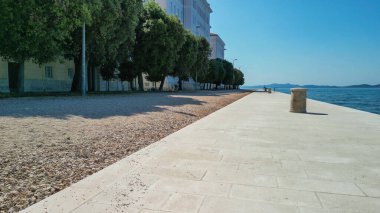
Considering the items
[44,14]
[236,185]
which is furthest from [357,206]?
[44,14]

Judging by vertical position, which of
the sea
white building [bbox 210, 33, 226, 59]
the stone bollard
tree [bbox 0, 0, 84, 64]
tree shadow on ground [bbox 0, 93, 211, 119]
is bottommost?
the sea

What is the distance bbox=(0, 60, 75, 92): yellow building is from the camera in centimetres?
2967

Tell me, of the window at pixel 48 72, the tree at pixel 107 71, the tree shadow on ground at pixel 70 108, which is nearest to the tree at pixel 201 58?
the tree at pixel 107 71

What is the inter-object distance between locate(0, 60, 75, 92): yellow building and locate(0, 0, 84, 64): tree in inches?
230

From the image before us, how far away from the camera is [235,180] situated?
4055 mm

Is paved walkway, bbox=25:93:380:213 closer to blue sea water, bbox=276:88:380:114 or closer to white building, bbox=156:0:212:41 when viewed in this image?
blue sea water, bbox=276:88:380:114

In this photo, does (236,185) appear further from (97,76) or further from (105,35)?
(97,76)

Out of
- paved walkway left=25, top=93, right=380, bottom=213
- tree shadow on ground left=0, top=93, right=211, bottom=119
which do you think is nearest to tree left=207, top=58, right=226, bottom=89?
tree shadow on ground left=0, top=93, right=211, bottom=119

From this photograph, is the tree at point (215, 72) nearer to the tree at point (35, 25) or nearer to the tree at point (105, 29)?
the tree at point (105, 29)

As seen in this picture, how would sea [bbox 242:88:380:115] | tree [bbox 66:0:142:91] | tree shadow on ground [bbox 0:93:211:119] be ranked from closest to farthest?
tree shadow on ground [bbox 0:93:211:119] → tree [bbox 66:0:142:91] → sea [bbox 242:88:380:115]

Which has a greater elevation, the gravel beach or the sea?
the gravel beach

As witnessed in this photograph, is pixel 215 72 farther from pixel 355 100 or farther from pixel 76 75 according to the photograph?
pixel 76 75

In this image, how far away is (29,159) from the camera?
5.09 m

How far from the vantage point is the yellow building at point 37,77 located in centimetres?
2967
